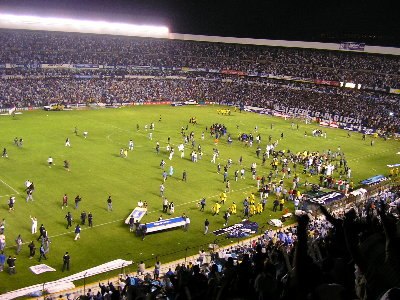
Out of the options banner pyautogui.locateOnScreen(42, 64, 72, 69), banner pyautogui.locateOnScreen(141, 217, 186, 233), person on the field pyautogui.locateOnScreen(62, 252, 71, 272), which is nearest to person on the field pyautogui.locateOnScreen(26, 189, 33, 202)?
banner pyautogui.locateOnScreen(141, 217, 186, 233)

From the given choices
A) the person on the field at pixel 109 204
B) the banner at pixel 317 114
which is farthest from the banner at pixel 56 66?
the person on the field at pixel 109 204

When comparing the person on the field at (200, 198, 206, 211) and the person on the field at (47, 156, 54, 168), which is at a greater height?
the person on the field at (47, 156, 54, 168)

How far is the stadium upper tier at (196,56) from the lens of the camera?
78500 mm

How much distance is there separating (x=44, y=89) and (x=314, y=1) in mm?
49649

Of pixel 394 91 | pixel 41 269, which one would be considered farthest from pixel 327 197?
pixel 394 91

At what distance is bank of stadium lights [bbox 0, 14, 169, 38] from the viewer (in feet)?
251

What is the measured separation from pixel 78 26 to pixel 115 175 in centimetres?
5763

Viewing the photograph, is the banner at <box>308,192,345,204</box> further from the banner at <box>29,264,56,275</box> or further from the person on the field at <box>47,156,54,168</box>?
the person on the field at <box>47,156,54,168</box>

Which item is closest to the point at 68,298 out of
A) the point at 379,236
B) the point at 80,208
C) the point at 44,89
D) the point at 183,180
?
the point at 80,208

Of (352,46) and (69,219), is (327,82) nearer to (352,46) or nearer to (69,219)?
(352,46)

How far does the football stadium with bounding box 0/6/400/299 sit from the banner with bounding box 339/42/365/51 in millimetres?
184

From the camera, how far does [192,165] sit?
4053 cm

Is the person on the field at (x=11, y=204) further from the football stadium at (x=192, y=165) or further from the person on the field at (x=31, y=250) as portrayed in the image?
the person on the field at (x=31, y=250)

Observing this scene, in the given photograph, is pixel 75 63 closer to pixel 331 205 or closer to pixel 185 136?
pixel 185 136
